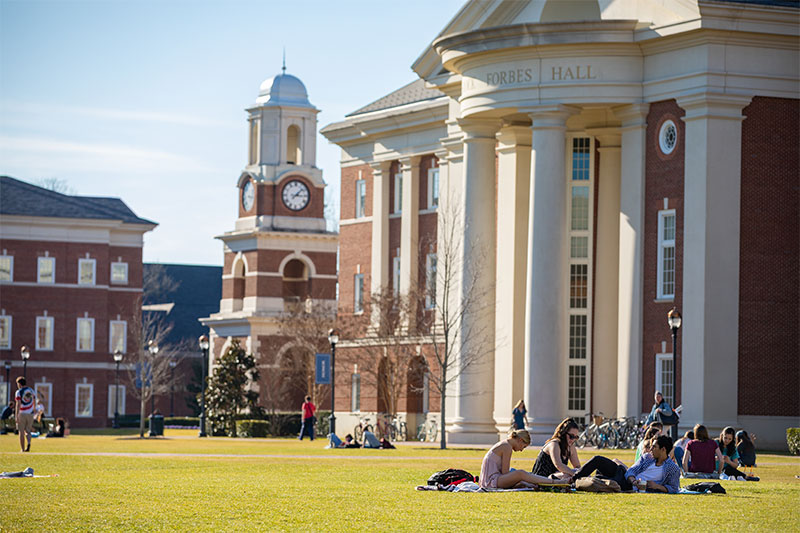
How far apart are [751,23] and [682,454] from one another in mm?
18659

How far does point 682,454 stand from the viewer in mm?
31016

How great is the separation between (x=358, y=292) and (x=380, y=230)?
14.4 feet

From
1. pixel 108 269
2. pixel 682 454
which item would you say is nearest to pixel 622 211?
pixel 682 454

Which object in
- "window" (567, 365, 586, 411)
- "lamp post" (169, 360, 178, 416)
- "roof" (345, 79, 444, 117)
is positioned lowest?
"lamp post" (169, 360, 178, 416)

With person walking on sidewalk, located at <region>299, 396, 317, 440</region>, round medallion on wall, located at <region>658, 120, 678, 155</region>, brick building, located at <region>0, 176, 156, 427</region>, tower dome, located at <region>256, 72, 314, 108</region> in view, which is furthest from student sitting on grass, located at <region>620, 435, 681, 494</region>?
brick building, located at <region>0, 176, 156, 427</region>

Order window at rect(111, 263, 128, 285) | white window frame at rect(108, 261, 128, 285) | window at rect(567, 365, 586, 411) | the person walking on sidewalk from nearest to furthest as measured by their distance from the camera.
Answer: window at rect(567, 365, 586, 411)
the person walking on sidewalk
white window frame at rect(108, 261, 128, 285)
window at rect(111, 263, 128, 285)

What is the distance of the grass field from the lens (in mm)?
19047

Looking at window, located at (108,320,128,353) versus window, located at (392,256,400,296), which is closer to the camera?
window, located at (392,256,400,296)

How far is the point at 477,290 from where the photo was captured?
51.8 meters

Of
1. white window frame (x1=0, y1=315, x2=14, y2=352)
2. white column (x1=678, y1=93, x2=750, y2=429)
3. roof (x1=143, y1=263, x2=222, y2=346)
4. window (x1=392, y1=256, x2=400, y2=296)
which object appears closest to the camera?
white column (x1=678, y1=93, x2=750, y2=429)

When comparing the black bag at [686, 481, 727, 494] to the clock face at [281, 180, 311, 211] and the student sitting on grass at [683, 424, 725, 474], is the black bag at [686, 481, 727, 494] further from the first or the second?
the clock face at [281, 180, 311, 211]

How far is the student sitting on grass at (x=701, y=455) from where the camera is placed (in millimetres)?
28484

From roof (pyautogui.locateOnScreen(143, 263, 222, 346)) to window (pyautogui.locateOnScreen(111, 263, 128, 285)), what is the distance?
27.6 m

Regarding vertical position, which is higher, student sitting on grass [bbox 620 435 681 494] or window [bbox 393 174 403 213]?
window [bbox 393 174 403 213]
